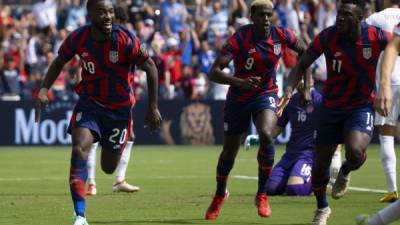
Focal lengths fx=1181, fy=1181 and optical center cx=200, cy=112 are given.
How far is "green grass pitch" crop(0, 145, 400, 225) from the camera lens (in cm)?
1343

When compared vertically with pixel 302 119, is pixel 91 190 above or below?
below

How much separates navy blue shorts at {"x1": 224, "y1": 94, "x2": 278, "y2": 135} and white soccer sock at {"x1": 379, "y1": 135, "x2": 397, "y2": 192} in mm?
2240

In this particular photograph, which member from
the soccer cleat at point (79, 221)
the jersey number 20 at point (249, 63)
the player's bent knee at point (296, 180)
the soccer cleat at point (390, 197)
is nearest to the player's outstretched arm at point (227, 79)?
the jersey number 20 at point (249, 63)

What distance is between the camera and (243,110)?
13.8m

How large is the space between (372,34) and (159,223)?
3.06 m

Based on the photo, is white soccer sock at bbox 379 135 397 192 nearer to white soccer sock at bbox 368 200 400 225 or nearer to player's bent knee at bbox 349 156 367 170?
player's bent knee at bbox 349 156 367 170

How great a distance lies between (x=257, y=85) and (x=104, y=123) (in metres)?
2.00

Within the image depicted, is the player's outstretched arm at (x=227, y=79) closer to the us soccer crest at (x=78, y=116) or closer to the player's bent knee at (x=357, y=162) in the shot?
the player's bent knee at (x=357, y=162)

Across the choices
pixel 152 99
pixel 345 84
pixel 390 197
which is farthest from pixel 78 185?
pixel 390 197

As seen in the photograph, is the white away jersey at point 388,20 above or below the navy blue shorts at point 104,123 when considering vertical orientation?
above

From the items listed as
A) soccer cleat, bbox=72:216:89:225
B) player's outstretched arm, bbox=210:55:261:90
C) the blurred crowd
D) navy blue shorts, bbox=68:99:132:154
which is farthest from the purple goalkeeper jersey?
the blurred crowd

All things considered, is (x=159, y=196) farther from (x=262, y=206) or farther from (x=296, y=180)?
(x=262, y=206)

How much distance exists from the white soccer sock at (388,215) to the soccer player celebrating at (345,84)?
2035 mm

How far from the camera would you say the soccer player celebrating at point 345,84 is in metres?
12.2
